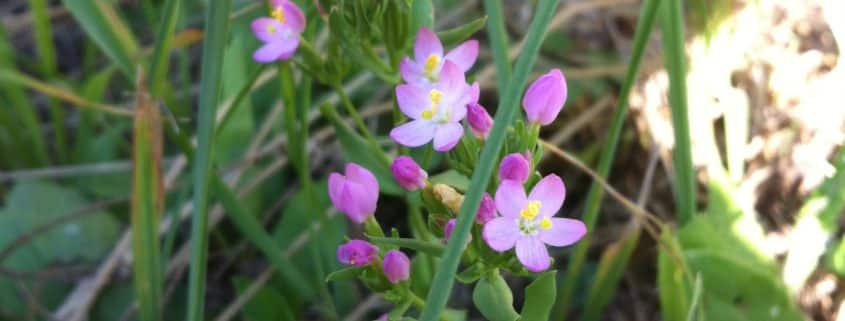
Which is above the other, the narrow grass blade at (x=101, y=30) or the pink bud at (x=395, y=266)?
the narrow grass blade at (x=101, y=30)

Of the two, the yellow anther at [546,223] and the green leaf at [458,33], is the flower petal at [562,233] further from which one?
the green leaf at [458,33]

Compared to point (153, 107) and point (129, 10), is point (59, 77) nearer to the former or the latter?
point (129, 10)

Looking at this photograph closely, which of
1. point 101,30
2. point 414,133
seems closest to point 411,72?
point 414,133

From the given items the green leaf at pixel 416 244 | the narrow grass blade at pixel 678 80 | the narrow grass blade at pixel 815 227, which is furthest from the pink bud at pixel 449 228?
the narrow grass blade at pixel 815 227

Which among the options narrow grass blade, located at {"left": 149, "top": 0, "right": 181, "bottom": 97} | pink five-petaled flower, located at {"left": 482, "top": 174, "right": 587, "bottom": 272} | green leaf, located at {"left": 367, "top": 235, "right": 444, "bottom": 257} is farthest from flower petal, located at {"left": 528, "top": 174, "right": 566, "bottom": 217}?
narrow grass blade, located at {"left": 149, "top": 0, "right": 181, "bottom": 97}

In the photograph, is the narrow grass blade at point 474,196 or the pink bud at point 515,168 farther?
the pink bud at point 515,168
